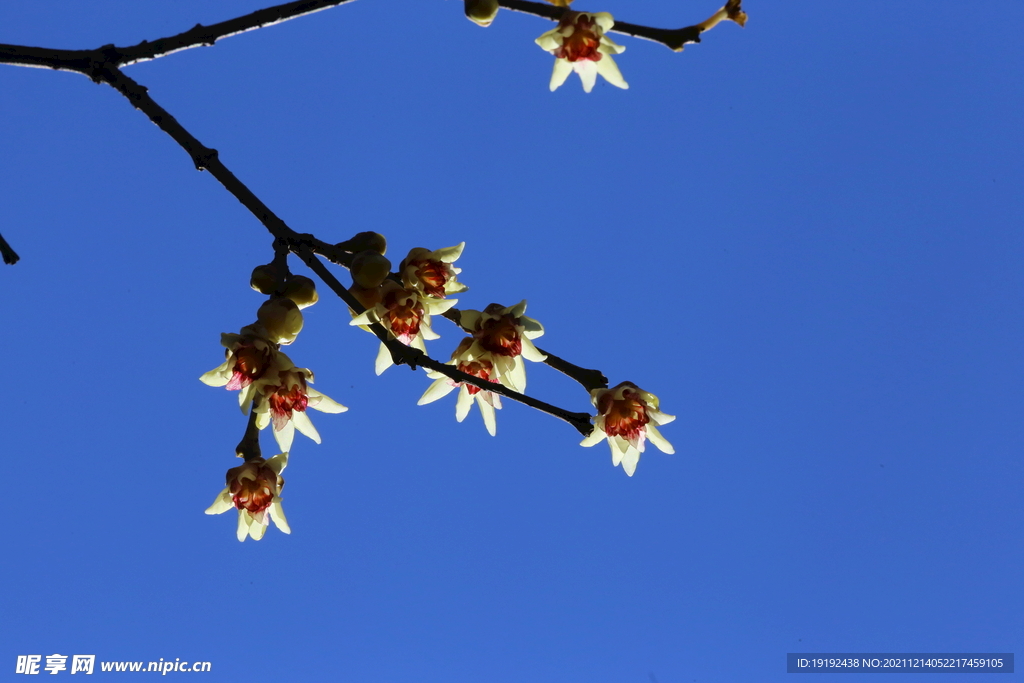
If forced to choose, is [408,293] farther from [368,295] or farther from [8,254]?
[8,254]

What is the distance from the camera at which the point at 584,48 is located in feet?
5.48

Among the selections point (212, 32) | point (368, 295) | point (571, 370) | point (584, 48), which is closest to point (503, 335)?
point (571, 370)

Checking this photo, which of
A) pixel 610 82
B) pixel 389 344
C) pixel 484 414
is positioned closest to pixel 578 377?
pixel 484 414

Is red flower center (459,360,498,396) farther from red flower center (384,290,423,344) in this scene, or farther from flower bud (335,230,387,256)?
flower bud (335,230,387,256)

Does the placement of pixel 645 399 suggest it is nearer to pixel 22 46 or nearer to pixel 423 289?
pixel 423 289

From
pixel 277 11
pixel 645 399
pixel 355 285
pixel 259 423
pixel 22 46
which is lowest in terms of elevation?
pixel 259 423

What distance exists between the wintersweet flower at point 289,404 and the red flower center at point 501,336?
407 mm

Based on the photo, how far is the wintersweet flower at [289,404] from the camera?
1.49 meters

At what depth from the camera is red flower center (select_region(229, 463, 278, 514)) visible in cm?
158

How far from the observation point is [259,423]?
5.19 feet

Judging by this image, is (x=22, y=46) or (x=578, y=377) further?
(x=578, y=377)

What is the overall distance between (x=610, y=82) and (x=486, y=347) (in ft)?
Answer: 2.53

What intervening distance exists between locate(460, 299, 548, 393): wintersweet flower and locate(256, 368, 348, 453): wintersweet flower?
1.30 ft

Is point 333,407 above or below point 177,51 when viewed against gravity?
below
